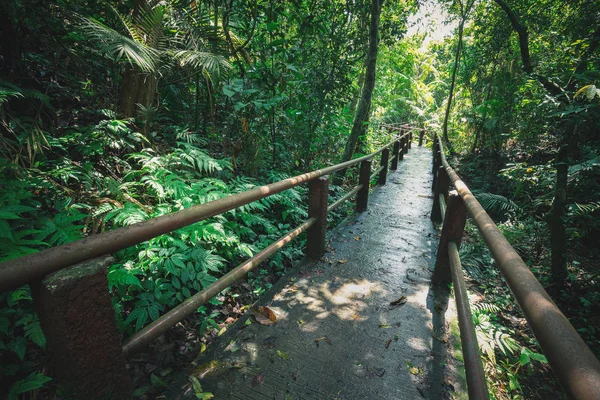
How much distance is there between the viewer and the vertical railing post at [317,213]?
9.44ft

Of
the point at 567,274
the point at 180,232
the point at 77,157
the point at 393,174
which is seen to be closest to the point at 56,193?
the point at 77,157

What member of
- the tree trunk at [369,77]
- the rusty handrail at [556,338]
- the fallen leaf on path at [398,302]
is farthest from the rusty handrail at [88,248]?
the tree trunk at [369,77]

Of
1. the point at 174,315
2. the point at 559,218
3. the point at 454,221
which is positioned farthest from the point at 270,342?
the point at 559,218

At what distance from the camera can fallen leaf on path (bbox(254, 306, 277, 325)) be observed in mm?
2155

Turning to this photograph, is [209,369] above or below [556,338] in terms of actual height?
below

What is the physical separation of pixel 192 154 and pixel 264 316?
221 centimetres

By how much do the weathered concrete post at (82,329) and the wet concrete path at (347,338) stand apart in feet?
2.11

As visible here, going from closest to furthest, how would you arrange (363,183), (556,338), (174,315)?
(556,338)
(174,315)
(363,183)

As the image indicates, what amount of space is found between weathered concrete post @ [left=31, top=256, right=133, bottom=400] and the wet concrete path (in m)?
0.64

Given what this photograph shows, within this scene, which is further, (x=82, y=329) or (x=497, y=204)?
(x=497, y=204)

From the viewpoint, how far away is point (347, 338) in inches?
80.7

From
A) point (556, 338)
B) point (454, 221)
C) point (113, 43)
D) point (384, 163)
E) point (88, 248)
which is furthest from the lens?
point (384, 163)

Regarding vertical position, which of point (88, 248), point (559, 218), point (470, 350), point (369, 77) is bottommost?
point (559, 218)

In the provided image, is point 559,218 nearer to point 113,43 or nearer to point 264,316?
point 264,316
